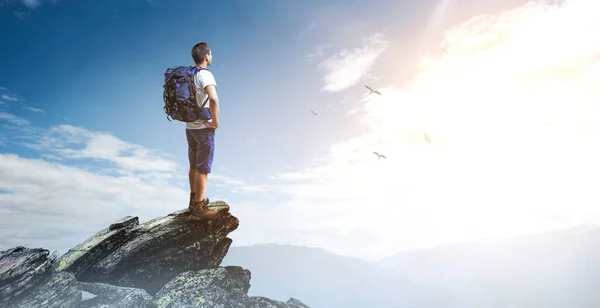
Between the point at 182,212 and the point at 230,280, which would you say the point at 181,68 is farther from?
the point at 230,280

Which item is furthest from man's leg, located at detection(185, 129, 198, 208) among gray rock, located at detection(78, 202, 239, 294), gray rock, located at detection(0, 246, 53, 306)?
gray rock, located at detection(0, 246, 53, 306)

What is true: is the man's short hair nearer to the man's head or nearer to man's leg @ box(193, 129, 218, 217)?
the man's head

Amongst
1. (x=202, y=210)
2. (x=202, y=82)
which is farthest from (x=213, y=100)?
(x=202, y=210)

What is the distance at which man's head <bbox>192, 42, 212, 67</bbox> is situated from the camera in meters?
13.8

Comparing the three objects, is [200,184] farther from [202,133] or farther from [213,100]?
[213,100]

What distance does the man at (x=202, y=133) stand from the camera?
13422mm

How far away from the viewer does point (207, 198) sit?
16281 mm

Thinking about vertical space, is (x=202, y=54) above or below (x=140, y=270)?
above

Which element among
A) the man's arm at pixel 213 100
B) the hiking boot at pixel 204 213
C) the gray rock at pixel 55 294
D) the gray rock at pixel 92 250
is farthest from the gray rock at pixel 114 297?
the man's arm at pixel 213 100

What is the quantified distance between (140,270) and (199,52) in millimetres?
11188

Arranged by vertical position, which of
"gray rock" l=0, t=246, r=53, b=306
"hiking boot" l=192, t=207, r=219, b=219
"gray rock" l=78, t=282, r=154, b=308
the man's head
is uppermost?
the man's head

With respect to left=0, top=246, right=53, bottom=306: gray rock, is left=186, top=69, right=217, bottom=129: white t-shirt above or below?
above

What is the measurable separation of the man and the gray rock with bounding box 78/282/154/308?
449 cm

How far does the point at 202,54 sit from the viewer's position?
13836 millimetres
